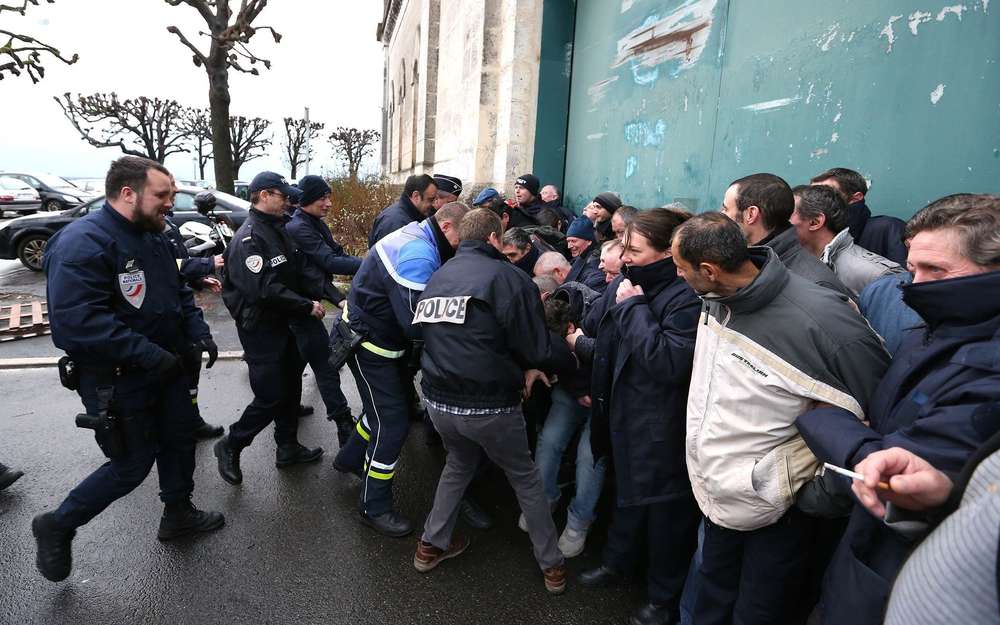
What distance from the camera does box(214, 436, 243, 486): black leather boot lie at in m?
3.69

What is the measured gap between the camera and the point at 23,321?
275 inches

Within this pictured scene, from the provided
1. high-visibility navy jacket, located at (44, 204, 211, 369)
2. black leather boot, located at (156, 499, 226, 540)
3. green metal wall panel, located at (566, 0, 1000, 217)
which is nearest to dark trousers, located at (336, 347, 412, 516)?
black leather boot, located at (156, 499, 226, 540)

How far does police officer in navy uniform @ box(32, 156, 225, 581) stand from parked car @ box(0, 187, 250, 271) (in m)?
8.34

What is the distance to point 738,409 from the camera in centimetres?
182

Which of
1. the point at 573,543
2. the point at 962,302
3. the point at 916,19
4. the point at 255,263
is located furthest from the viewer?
the point at 255,263

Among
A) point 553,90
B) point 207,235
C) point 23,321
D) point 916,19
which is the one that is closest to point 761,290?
point 916,19

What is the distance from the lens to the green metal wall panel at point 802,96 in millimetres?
2684

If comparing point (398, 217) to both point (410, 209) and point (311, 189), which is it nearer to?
point (410, 209)

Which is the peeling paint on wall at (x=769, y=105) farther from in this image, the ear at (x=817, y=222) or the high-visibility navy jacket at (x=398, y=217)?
the high-visibility navy jacket at (x=398, y=217)

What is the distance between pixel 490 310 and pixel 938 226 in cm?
158

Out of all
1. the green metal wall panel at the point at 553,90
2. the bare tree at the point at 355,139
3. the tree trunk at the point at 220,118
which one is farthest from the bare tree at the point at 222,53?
the bare tree at the point at 355,139

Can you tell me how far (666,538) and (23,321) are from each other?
8132mm

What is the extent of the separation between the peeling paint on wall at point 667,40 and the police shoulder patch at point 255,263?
412 cm

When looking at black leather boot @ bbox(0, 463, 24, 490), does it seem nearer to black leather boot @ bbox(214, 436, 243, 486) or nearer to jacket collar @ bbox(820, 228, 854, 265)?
black leather boot @ bbox(214, 436, 243, 486)
